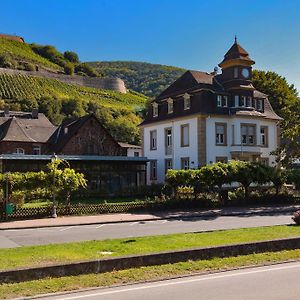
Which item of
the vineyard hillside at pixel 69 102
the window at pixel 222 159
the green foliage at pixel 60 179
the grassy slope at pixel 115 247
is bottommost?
the grassy slope at pixel 115 247

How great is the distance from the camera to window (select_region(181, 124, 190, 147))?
4444 centimetres

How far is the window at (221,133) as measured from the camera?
43906mm

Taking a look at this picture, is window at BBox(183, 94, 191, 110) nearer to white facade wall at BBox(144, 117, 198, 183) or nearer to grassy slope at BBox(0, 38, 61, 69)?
white facade wall at BBox(144, 117, 198, 183)

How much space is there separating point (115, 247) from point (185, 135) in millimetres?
32435

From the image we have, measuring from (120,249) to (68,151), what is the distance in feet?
143

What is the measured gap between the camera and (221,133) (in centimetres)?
4416

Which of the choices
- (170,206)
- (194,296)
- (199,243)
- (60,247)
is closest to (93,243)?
(60,247)

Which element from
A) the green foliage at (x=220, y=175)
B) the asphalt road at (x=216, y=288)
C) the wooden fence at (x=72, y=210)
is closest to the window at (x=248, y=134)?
the green foliage at (x=220, y=175)

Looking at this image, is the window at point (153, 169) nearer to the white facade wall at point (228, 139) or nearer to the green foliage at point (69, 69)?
the white facade wall at point (228, 139)

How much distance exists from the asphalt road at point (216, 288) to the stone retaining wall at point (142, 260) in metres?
1.11

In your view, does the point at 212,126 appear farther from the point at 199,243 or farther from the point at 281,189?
the point at 199,243

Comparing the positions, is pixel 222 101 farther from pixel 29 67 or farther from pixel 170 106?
pixel 29 67

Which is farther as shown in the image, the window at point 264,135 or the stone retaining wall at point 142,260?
the window at point 264,135

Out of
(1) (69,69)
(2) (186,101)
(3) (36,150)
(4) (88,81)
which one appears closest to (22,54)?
(1) (69,69)
